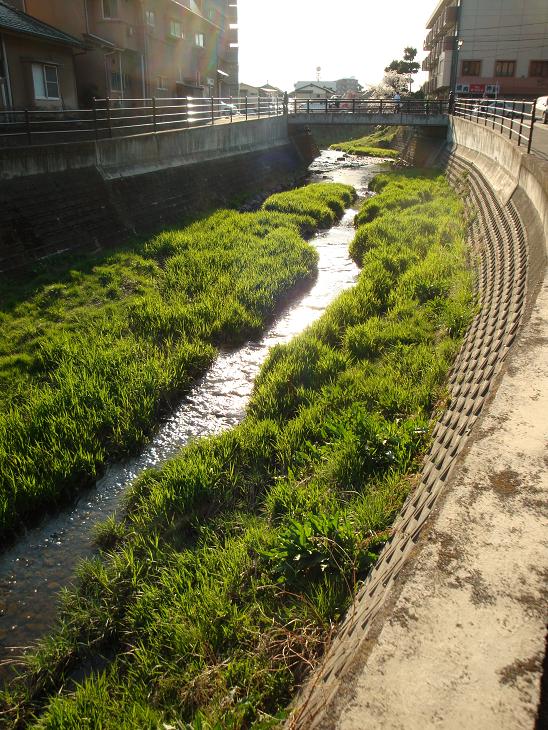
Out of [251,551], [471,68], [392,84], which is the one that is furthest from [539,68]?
[251,551]

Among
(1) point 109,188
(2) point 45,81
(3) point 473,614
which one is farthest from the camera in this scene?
(2) point 45,81

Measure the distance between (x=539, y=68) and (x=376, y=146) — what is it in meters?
14.1

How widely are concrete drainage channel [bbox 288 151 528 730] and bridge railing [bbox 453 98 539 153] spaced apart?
3.41 metres

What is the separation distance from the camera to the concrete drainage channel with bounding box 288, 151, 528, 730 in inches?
106

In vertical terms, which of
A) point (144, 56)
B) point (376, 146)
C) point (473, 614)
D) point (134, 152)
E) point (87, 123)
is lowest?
point (473, 614)

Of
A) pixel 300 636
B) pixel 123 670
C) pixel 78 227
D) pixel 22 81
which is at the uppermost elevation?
pixel 22 81

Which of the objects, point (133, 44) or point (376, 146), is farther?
point (376, 146)

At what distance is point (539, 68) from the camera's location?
4728 cm

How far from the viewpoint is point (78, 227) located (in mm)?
13820

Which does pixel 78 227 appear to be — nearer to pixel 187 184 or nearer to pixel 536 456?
pixel 187 184

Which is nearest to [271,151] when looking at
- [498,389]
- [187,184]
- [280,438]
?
[187,184]

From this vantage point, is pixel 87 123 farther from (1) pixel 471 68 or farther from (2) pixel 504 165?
(1) pixel 471 68

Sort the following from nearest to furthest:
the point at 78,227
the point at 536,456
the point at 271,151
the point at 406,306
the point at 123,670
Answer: the point at 536,456 → the point at 123,670 → the point at 406,306 → the point at 78,227 → the point at 271,151

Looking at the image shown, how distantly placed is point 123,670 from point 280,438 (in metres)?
3.12
